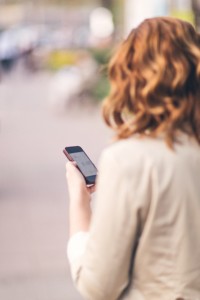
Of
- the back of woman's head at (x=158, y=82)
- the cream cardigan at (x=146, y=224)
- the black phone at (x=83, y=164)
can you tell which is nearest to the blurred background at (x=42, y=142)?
the black phone at (x=83, y=164)

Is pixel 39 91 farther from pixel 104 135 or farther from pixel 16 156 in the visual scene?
pixel 16 156

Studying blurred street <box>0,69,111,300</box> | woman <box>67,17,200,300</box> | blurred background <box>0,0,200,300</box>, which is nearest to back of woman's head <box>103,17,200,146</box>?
woman <box>67,17,200,300</box>

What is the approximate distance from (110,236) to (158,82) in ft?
1.32

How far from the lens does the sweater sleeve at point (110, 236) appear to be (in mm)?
2643

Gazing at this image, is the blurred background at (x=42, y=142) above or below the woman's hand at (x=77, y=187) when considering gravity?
below

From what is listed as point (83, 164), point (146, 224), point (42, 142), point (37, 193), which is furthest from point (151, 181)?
point (42, 142)

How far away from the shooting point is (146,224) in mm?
2684

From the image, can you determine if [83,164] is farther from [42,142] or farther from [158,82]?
[42,142]

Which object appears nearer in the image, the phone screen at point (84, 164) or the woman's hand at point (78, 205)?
the woman's hand at point (78, 205)

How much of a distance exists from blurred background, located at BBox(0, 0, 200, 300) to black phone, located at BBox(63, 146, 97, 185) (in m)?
0.31

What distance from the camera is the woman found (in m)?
2.65

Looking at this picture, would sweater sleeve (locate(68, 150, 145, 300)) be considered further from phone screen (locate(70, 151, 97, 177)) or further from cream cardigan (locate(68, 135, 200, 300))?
phone screen (locate(70, 151, 97, 177))

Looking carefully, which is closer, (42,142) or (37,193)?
(37,193)

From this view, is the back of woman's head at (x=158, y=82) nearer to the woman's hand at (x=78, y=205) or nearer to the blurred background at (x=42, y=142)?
the woman's hand at (x=78, y=205)
